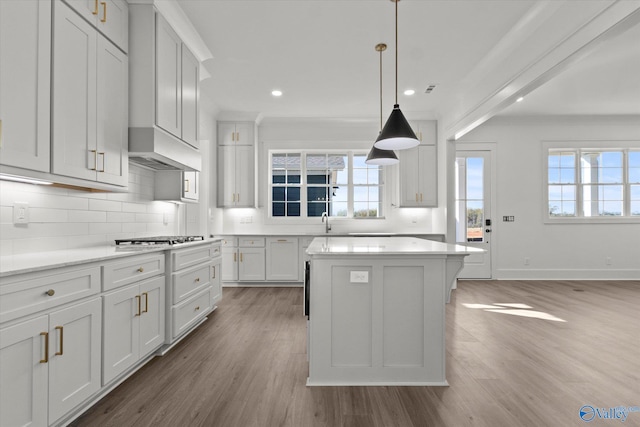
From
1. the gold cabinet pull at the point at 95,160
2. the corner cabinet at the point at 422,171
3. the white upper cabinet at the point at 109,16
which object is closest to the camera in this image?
the white upper cabinet at the point at 109,16

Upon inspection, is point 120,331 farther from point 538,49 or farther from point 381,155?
point 538,49

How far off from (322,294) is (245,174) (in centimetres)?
380

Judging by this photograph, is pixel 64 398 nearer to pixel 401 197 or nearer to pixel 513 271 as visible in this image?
pixel 401 197

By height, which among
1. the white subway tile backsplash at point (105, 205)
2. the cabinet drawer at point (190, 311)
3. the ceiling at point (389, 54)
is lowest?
the cabinet drawer at point (190, 311)

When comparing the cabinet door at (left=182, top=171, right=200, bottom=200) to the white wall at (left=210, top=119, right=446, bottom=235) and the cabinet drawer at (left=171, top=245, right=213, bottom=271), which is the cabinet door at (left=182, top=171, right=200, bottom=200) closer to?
the cabinet drawer at (left=171, top=245, right=213, bottom=271)

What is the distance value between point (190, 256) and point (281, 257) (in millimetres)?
2365

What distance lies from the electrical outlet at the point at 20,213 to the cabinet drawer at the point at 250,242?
340 centimetres

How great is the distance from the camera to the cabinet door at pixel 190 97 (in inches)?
126

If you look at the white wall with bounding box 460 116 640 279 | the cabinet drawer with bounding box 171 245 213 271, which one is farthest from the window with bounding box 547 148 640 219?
the cabinet drawer with bounding box 171 245 213 271

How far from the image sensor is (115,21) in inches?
98.3

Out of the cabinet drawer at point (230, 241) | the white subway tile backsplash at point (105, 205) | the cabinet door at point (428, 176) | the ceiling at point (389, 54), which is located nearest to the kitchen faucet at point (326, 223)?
the cabinet drawer at point (230, 241)

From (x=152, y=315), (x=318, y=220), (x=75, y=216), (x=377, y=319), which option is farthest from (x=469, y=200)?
(x=75, y=216)

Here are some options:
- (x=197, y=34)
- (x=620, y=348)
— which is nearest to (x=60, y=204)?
(x=197, y=34)
